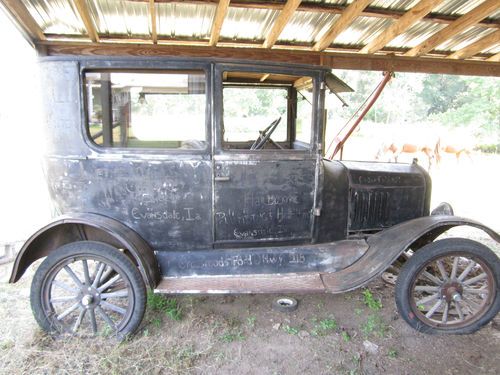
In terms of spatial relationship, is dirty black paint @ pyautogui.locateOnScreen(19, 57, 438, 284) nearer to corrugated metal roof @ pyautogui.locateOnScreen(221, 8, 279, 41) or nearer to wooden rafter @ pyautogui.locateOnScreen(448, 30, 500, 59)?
corrugated metal roof @ pyautogui.locateOnScreen(221, 8, 279, 41)

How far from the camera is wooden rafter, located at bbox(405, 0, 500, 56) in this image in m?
3.95

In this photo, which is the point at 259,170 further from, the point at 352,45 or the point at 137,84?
the point at 352,45

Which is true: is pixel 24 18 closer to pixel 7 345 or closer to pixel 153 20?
pixel 153 20

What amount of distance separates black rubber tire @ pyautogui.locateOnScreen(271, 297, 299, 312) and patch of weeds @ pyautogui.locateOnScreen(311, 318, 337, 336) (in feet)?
0.92

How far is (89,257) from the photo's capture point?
9.06 ft

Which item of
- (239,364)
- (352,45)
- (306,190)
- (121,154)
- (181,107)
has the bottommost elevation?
(239,364)

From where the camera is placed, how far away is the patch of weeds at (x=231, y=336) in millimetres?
2928

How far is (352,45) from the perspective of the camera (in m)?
4.97

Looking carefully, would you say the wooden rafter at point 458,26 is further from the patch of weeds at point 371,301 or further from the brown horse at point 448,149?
the brown horse at point 448,149

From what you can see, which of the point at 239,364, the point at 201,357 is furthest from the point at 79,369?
the point at 239,364

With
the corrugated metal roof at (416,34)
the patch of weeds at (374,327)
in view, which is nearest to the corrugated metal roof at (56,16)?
the corrugated metal roof at (416,34)

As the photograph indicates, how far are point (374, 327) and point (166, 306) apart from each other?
5.91 ft

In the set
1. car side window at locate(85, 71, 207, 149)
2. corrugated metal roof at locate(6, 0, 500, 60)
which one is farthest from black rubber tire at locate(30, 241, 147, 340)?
corrugated metal roof at locate(6, 0, 500, 60)

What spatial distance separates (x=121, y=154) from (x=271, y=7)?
7.68 feet
